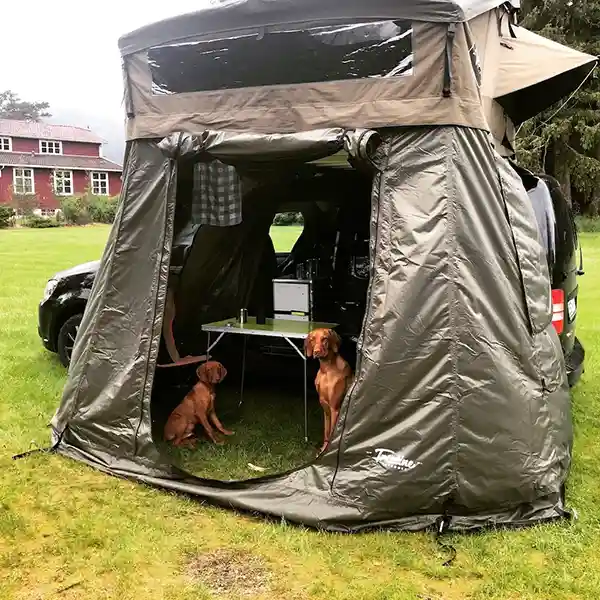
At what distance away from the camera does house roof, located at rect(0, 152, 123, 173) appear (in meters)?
42.2

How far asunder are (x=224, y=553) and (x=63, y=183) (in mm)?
42993

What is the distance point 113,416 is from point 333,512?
1.55 meters

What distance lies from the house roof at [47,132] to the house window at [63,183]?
9.67ft

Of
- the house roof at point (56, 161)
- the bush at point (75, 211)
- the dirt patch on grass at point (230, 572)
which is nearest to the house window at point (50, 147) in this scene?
the house roof at point (56, 161)

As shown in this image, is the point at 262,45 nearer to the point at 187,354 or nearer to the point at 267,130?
the point at 267,130

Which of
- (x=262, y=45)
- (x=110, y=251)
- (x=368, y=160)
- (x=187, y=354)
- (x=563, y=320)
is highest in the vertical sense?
(x=262, y=45)

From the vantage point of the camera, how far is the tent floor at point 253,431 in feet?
15.1

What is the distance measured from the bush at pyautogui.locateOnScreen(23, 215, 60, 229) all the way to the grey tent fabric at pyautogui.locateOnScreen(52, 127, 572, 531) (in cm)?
2917

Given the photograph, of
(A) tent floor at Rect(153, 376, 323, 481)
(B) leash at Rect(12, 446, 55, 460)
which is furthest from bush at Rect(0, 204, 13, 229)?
(B) leash at Rect(12, 446, 55, 460)

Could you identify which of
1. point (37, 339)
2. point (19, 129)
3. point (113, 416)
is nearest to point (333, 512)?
point (113, 416)

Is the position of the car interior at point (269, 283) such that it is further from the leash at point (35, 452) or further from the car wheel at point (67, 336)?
the car wheel at point (67, 336)

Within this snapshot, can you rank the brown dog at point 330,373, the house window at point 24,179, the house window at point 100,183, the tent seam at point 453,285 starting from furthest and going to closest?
1. the house window at point 100,183
2. the house window at point 24,179
3. the brown dog at point 330,373
4. the tent seam at point 453,285

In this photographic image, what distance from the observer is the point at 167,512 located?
3820mm

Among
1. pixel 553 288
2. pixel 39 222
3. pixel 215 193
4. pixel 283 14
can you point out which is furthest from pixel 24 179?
pixel 553 288
